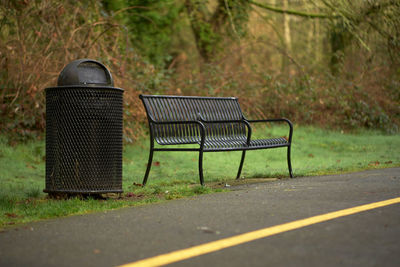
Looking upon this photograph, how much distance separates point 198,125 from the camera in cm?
889

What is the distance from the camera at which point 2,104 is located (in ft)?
37.0

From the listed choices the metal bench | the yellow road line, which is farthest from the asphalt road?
the metal bench

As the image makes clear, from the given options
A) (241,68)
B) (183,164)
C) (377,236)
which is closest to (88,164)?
(377,236)

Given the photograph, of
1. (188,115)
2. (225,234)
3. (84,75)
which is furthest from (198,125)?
(225,234)

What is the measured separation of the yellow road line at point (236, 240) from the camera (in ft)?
11.9

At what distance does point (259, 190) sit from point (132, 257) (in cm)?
322

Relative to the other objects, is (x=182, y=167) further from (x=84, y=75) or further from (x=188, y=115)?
(x=84, y=75)

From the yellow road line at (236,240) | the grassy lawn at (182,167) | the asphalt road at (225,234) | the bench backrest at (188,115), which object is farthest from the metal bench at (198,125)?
the yellow road line at (236,240)

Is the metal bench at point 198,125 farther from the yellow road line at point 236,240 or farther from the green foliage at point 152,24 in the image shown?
the green foliage at point 152,24

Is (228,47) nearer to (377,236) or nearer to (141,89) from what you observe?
(141,89)

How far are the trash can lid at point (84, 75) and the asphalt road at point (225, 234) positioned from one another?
1.60 metres

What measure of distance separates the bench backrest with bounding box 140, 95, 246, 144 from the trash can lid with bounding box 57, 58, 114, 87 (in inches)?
52.0

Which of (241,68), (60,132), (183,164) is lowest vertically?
(183,164)

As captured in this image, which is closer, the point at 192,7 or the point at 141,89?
the point at 141,89
